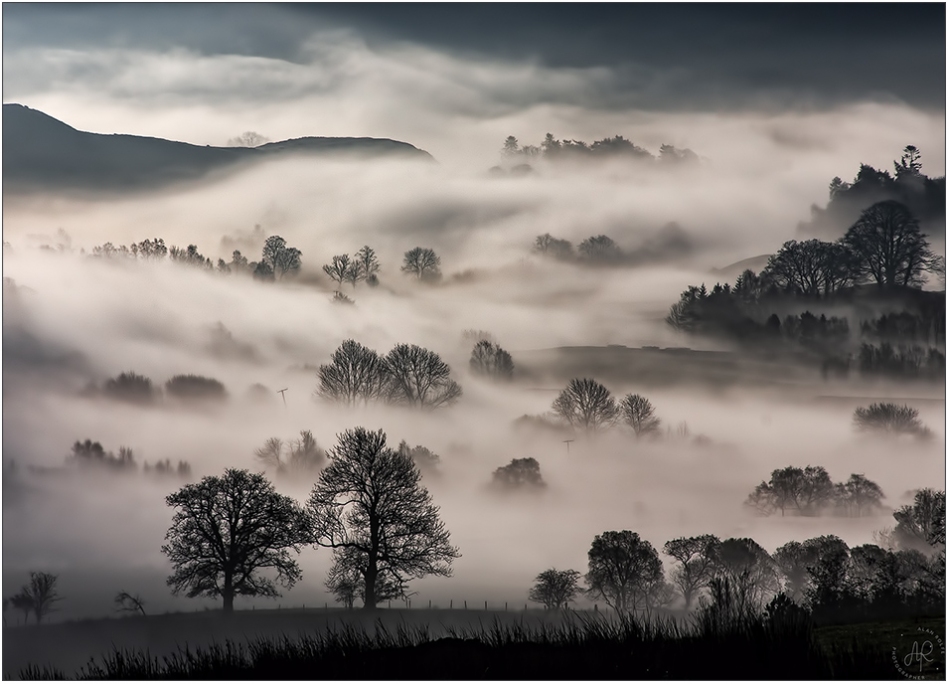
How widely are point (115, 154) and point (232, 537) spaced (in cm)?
872

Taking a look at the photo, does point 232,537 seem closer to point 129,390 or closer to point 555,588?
point 129,390

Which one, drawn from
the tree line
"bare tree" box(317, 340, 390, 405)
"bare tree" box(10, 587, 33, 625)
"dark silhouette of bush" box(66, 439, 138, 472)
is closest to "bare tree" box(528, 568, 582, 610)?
the tree line

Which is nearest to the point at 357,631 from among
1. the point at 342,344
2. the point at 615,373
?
the point at 342,344

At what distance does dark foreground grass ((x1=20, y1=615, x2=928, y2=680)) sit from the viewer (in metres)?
13.9

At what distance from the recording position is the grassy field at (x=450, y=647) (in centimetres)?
1398

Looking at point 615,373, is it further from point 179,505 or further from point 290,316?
point 179,505

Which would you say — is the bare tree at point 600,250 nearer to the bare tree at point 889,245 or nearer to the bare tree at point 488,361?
the bare tree at point 488,361

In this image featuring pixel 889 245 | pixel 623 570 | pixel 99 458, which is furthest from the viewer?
pixel 889 245

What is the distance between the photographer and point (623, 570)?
704 inches

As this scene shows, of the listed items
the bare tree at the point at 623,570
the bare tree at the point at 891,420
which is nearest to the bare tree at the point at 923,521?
the bare tree at the point at 891,420

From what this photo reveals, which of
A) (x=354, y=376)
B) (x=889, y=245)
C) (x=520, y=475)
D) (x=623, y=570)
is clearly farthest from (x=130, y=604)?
(x=889, y=245)

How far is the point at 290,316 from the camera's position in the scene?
19.2 metres

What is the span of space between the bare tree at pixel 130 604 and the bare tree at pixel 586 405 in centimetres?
927

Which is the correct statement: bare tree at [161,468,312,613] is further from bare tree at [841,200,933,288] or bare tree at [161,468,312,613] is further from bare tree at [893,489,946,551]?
bare tree at [841,200,933,288]
